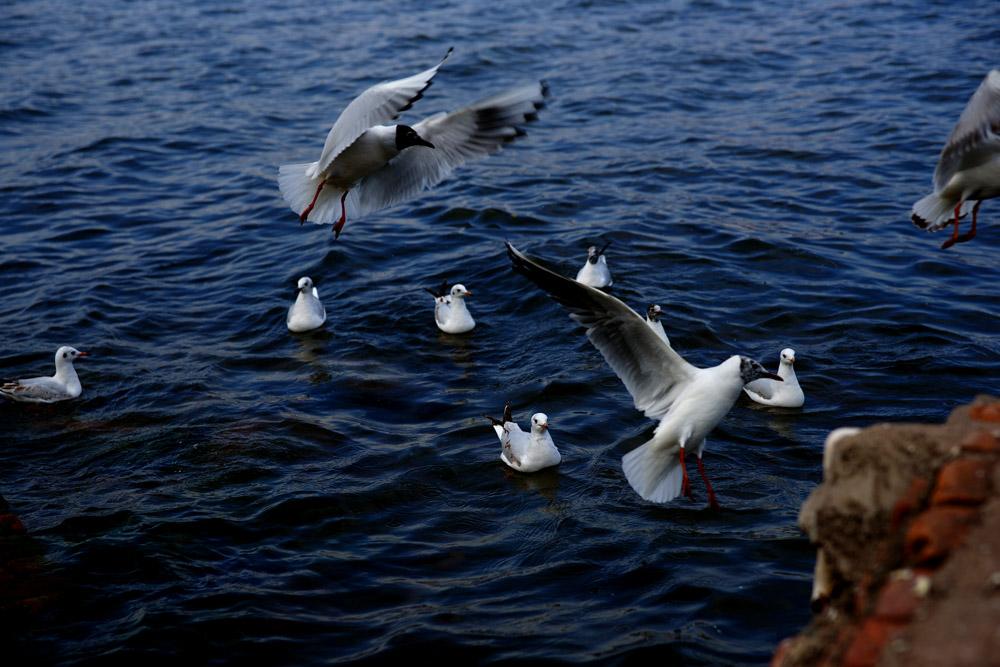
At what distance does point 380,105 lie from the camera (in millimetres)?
6586

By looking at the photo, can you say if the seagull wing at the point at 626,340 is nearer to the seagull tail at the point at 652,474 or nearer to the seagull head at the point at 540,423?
the seagull tail at the point at 652,474

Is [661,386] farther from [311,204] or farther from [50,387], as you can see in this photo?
[50,387]

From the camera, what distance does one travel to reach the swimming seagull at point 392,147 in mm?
6648

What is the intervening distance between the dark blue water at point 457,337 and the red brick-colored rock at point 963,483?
86.6 inches

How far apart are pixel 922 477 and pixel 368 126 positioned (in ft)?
15.8

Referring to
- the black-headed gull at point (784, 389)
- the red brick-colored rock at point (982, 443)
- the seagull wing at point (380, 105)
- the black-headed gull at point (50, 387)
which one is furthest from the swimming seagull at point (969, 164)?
the black-headed gull at point (50, 387)

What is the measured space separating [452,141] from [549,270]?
2611 millimetres

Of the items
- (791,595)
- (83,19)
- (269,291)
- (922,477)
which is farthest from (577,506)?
(83,19)

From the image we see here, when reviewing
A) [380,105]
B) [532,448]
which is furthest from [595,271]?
[380,105]

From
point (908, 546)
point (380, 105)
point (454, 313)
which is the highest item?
point (380, 105)

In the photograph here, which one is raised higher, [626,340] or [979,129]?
[979,129]

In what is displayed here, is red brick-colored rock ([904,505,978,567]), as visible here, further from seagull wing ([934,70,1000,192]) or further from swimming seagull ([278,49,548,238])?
seagull wing ([934,70,1000,192])

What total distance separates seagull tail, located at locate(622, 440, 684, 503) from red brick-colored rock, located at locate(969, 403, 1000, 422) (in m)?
3.03

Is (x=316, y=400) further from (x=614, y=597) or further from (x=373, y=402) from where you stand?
(x=614, y=597)
